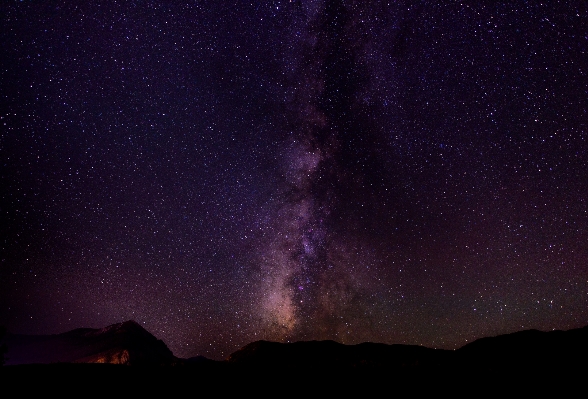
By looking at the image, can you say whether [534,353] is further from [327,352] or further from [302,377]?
[302,377]

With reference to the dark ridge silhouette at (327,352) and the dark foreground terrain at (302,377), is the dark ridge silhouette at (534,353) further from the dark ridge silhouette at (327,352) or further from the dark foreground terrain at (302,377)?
the dark ridge silhouette at (327,352)

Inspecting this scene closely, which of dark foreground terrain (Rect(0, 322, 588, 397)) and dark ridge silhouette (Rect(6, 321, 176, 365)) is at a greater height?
dark foreground terrain (Rect(0, 322, 588, 397))

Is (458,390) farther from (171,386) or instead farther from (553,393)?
(171,386)

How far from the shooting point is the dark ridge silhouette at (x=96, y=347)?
60.7 m

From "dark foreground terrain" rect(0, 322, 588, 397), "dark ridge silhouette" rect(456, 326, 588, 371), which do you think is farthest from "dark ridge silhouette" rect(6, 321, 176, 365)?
"dark ridge silhouette" rect(456, 326, 588, 371)

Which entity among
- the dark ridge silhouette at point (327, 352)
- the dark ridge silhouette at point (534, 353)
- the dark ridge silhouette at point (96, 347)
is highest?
the dark ridge silhouette at point (534, 353)

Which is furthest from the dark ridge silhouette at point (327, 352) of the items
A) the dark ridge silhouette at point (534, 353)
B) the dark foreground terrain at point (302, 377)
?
the dark foreground terrain at point (302, 377)

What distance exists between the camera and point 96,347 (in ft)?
215

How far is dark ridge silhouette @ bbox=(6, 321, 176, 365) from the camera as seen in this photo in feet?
199

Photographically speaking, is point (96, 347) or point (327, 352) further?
point (96, 347)

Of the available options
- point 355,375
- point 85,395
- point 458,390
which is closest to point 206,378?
point 85,395

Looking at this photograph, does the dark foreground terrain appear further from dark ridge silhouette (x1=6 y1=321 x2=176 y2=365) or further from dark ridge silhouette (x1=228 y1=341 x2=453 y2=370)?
dark ridge silhouette (x1=6 y1=321 x2=176 y2=365)

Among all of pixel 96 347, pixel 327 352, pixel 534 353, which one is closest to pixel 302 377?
pixel 327 352

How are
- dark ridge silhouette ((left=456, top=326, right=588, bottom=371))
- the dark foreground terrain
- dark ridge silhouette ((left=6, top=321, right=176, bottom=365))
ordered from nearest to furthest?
1. the dark foreground terrain
2. dark ridge silhouette ((left=456, top=326, right=588, bottom=371))
3. dark ridge silhouette ((left=6, top=321, right=176, bottom=365))
